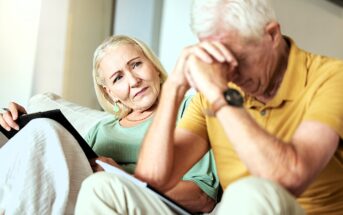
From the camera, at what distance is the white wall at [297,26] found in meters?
2.28

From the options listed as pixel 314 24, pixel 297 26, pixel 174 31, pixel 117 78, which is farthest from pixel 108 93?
pixel 314 24

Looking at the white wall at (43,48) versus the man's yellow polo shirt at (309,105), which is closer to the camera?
the man's yellow polo shirt at (309,105)

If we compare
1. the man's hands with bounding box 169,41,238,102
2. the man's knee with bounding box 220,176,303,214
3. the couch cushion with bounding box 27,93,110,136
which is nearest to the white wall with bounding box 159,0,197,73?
the couch cushion with bounding box 27,93,110,136

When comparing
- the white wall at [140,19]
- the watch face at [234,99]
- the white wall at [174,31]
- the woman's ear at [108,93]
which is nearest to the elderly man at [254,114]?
the watch face at [234,99]

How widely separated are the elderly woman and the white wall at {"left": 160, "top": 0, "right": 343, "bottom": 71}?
644mm

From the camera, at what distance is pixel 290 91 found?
1032 mm

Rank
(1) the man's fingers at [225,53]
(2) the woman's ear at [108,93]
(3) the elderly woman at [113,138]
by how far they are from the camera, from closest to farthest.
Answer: (1) the man's fingers at [225,53] → (3) the elderly woman at [113,138] → (2) the woman's ear at [108,93]

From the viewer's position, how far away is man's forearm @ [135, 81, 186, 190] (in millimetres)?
1074

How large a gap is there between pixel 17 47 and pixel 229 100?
2027mm

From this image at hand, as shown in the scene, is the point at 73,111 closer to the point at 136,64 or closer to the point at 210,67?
the point at 136,64

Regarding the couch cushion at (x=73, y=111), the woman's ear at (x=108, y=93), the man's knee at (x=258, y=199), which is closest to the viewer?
the man's knee at (x=258, y=199)

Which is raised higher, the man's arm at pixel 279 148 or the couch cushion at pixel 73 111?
the man's arm at pixel 279 148

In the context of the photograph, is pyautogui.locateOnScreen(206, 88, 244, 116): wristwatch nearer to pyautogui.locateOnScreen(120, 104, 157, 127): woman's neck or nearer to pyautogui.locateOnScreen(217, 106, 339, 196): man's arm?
pyautogui.locateOnScreen(217, 106, 339, 196): man's arm

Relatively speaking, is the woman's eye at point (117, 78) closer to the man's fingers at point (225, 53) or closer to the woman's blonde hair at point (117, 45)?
the woman's blonde hair at point (117, 45)
